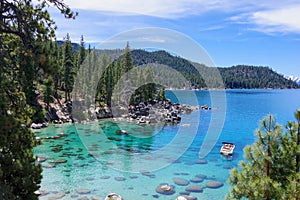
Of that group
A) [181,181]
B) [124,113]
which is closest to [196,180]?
[181,181]

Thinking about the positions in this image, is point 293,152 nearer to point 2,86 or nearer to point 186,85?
point 2,86

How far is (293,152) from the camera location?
10062 millimetres

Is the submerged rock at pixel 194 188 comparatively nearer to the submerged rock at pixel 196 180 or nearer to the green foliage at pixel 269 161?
the submerged rock at pixel 196 180

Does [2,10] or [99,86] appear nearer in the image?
[2,10]

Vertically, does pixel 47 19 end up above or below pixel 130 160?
above

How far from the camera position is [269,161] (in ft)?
33.1

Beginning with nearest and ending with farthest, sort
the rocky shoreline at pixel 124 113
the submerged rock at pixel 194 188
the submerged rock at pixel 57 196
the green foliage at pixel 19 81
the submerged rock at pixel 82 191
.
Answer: the green foliage at pixel 19 81
the submerged rock at pixel 57 196
the submerged rock at pixel 82 191
the submerged rock at pixel 194 188
the rocky shoreline at pixel 124 113

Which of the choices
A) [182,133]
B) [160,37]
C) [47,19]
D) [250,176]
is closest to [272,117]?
[250,176]

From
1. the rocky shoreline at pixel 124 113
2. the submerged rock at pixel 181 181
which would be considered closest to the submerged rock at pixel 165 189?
the submerged rock at pixel 181 181

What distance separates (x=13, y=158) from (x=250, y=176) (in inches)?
323

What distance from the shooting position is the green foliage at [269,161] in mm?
9977

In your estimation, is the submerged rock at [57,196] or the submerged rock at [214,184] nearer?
the submerged rock at [57,196]

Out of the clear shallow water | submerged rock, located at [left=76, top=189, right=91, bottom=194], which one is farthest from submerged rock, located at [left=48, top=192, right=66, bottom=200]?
submerged rock, located at [left=76, top=189, right=91, bottom=194]

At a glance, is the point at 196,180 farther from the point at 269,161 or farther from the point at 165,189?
the point at 269,161
